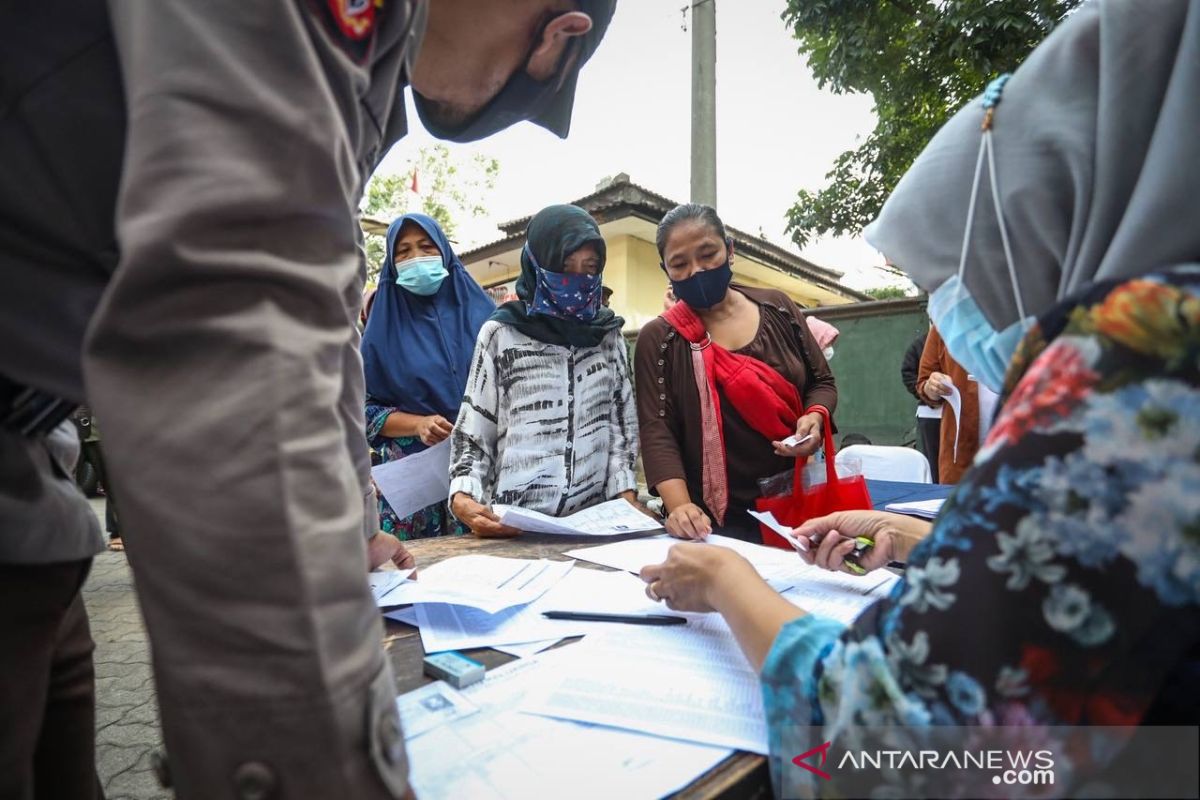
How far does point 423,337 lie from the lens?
8.81 ft

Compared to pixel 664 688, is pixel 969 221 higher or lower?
higher

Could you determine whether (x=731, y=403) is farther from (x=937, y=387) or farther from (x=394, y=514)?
(x=937, y=387)

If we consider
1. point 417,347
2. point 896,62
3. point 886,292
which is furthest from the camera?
point 886,292

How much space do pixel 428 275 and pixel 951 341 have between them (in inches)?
84.9

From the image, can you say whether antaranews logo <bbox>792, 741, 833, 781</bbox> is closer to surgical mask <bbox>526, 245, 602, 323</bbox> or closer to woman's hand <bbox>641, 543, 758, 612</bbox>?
woman's hand <bbox>641, 543, 758, 612</bbox>

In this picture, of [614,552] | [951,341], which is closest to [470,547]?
[614,552]

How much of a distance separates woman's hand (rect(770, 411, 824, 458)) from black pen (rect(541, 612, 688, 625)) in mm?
944

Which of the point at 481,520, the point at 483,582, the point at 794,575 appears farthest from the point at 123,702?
the point at 794,575

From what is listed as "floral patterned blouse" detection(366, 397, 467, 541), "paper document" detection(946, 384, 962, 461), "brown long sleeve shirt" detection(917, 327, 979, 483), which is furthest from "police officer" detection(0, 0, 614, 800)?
"paper document" detection(946, 384, 962, 461)

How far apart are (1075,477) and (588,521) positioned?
1371 millimetres

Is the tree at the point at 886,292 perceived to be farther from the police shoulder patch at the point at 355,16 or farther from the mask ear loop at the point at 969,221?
the police shoulder patch at the point at 355,16

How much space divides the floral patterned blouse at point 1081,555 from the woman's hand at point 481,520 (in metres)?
1.28

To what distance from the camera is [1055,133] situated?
28.9 inches

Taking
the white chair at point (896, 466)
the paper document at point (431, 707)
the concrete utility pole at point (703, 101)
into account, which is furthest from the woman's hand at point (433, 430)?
the concrete utility pole at point (703, 101)
